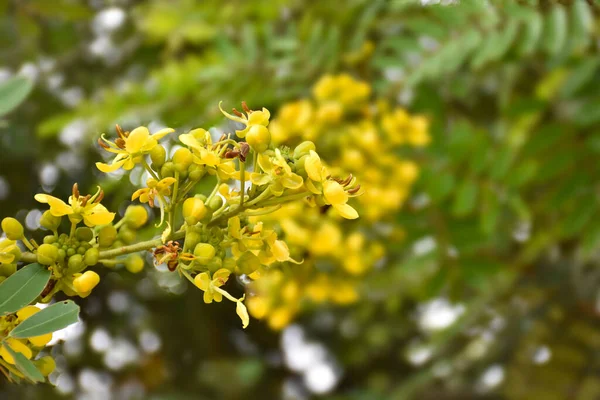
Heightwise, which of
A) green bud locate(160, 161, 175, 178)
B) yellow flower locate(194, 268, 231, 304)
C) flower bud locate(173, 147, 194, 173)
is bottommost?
yellow flower locate(194, 268, 231, 304)

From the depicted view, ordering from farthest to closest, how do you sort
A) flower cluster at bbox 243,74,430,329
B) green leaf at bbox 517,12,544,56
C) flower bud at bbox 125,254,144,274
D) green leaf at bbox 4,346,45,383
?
flower cluster at bbox 243,74,430,329 → green leaf at bbox 517,12,544,56 → flower bud at bbox 125,254,144,274 → green leaf at bbox 4,346,45,383

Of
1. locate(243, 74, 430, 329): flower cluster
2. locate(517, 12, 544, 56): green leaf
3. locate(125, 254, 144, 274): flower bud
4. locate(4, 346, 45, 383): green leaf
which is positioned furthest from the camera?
locate(243, 74, 430, 329): flower cluster

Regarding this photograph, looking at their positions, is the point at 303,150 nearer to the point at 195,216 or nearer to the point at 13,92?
the point at 195,216

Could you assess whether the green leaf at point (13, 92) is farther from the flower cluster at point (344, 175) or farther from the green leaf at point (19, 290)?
the flower cluster at point (344, 175)

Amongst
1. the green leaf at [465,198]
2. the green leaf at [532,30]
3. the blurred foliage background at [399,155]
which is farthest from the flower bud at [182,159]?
the green leaf at [465,198]

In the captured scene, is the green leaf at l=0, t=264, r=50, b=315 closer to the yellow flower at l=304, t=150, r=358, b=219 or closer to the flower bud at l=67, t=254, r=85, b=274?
the flower bud at l=67, t=254, r=85, b=274

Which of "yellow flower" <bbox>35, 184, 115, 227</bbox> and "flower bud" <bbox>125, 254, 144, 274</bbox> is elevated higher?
"yellow flower" <bbox>35, 184, 115, 227</bbox>

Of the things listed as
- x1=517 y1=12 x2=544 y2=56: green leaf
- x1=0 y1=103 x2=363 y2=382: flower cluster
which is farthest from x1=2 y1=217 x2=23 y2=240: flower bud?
x1=517 y1=12 x2=544 y2=56: green leaf
